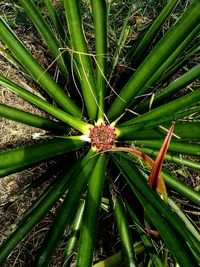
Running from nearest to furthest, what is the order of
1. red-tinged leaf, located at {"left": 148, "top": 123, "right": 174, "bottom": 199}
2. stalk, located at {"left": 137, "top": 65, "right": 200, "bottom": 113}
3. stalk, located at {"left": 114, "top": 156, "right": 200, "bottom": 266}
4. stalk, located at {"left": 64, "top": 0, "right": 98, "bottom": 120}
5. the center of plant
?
stalk, located at {"left": 114, "top": 156, "right": 200, "bottom": 266} → red-tinged leaf, located at {"left": 148, "top": 123, "right": 174, "bottom": 199} → stalk, located at {"left": 64, "top": 0, "right": 98, "bottom": 120} → stalk, located at {"left": 137, "top": 65, "right": 200, "bottom": 113} → the center of plant

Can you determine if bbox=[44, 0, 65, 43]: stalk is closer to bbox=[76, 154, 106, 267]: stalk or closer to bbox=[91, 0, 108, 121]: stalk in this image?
bbox=[91, 0, 108, 121]: stalk

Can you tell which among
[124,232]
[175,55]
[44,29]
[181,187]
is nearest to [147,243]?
[124,232]

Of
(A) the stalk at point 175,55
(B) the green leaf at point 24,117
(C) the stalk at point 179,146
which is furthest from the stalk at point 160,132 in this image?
(B) the green leaf at point 24,117

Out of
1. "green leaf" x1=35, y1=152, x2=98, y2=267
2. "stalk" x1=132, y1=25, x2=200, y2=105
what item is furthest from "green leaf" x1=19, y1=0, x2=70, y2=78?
"green leaf" x1=35, y1=152, x2=98, y2=267

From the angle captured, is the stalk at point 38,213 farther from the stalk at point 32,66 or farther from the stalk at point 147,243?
the stalk at point 147,243

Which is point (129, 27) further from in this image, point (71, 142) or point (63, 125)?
point (71, 142)
